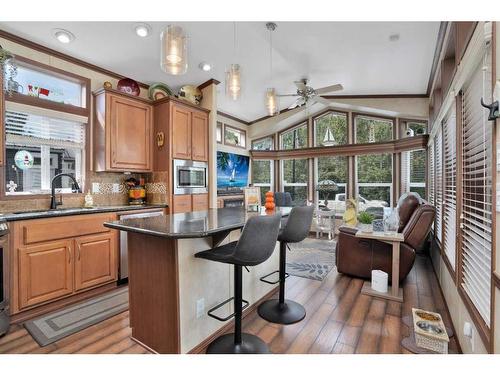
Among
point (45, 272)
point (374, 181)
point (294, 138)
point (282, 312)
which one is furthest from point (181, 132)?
point (374, 181)

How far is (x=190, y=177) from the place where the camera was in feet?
13.4

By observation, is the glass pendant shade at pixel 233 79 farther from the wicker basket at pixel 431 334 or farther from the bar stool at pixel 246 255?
the wicker basket at pixel 431 334

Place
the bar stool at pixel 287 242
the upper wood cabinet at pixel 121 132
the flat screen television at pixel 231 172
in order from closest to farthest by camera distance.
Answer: the bar stool at pixel 287 242, the upper wood cabinet at pixel 121 132, the flat screen television at pixel 231 172

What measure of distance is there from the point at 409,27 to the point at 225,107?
150 inches

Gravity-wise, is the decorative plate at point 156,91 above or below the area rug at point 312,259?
above

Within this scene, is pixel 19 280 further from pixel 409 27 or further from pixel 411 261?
pixel 409 27

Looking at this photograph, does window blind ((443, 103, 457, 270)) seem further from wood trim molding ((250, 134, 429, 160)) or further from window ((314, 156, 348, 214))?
window ((314, 156, 348, 214))

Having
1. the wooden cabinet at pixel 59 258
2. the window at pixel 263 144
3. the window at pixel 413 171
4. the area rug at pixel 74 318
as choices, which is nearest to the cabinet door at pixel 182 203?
the wooden cabinet at pixel 59 258

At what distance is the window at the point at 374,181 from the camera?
5.67 meters

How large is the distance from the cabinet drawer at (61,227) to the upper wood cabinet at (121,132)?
0.84 m

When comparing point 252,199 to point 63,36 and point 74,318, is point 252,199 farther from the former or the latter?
point 63,36

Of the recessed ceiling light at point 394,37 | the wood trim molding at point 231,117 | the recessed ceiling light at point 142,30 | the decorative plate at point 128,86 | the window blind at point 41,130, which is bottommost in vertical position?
the window blind at point 41,130
